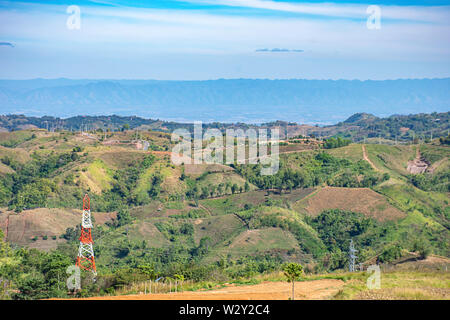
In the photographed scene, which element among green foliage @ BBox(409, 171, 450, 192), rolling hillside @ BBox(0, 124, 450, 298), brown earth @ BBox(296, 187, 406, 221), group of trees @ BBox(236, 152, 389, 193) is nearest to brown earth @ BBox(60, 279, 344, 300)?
rolling hillside @ BBox(0, 124, 450, 298)

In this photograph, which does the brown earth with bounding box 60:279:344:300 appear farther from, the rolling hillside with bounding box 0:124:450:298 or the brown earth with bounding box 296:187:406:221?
the brown earth with bounding box 296:187:406:221

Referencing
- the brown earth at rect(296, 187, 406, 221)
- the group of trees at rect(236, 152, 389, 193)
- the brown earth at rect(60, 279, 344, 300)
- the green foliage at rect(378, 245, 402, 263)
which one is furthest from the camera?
the group of trees at rect(236, 152, 389, 193)

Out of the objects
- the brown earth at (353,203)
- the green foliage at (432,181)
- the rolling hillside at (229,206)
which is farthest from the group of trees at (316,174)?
the green foliage at (432,181)

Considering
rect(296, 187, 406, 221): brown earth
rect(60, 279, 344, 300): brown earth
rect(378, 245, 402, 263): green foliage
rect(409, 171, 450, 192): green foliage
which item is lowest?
rect(378, 245, 402, 263): green foliage

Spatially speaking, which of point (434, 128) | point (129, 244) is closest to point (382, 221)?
point (129, 244)

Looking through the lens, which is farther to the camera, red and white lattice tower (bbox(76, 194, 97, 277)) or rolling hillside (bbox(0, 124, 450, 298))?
rolling hillside (bbox(0, 124, 450, 298))

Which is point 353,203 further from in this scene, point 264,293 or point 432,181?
point 264,293

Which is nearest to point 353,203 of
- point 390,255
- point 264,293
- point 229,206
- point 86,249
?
point 229,206

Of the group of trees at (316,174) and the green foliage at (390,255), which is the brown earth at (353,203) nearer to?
the group of trees at (316,174)
